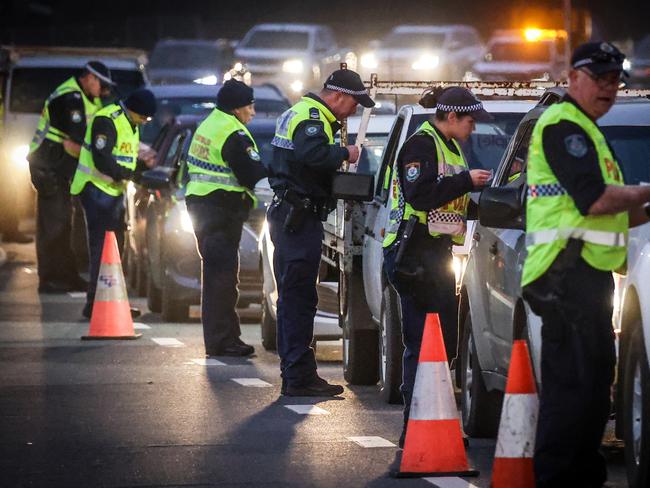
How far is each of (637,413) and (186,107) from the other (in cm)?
1431

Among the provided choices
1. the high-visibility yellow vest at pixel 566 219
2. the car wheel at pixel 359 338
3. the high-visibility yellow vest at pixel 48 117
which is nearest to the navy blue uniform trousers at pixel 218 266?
the car wheel at pixel 359 338

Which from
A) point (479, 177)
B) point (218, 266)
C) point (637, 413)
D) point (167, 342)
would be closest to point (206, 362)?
point (218, 266)

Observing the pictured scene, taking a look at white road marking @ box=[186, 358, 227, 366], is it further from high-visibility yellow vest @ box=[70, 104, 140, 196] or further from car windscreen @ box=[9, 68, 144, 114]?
car windscreen @ box=[9, 68, 144, 114]

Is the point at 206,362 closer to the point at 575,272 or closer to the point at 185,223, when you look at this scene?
the point at 185,223

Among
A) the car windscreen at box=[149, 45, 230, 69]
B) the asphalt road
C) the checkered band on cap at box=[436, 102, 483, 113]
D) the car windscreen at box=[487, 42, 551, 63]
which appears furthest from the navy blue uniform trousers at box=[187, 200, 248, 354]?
the car windscreen at box=[149, 45, 230, 69]

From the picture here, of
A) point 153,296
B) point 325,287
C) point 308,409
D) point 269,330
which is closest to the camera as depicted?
point 308,409

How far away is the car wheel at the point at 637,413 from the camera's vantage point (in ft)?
24.7

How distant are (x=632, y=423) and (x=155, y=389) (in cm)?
469

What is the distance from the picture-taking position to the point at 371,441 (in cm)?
977

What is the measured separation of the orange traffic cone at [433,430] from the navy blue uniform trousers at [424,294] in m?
0.73

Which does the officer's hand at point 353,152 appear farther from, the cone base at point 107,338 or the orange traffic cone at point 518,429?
the cone base at point 107,338

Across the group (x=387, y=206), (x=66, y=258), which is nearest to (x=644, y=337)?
(x=387, y=206)

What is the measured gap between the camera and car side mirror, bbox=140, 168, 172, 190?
1608 centimetres

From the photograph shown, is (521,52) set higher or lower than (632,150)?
higher
